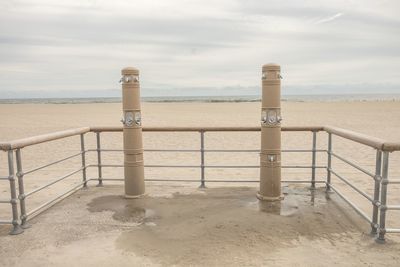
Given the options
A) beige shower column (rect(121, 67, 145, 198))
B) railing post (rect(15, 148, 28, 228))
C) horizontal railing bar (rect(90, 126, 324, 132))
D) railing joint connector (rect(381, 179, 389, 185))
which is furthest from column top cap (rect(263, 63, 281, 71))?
railing post (rect(15, 148, 28, 228))

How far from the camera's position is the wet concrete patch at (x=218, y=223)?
11.6 feet

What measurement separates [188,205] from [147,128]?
142 centimetres

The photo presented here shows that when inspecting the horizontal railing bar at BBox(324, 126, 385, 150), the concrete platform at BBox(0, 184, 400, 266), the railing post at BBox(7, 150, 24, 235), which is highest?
the horizontal railing bar at BBox(324, 126, 385, 150)

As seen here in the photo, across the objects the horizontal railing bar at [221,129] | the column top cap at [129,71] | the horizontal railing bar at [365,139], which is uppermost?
the column top cap at [129,71]

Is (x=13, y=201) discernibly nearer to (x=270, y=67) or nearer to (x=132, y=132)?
(x=132, y=132)

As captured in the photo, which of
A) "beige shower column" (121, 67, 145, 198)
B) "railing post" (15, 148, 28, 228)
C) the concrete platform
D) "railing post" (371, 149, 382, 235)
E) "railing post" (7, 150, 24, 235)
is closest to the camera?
the concrete platform

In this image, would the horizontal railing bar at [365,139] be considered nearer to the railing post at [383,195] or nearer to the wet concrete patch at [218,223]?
the railing post at [383,195]

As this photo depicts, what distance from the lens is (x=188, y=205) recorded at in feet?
15.9

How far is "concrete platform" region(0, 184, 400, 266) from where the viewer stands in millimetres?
3346

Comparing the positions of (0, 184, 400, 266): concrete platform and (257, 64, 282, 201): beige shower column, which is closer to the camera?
(0, 184, 400, 266): concrete platform

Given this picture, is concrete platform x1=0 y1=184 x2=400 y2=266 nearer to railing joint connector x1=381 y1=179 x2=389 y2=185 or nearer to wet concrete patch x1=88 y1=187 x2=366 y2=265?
wet concrete patch x1=88 y1=187 x2=366 y2=265

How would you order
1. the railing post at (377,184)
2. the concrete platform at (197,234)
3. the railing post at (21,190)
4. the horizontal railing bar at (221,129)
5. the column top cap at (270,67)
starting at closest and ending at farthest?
the concrete platform at (197,234) → the railing post at (377,184) → the railing post at (21,190) → the column top cap at (270,67) → the horizontal railing bar at (221,129)

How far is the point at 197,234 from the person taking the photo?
3.88 metres

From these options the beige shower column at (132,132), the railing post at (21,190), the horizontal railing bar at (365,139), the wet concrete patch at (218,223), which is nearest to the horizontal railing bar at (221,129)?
the beige shower column at (132,132)
